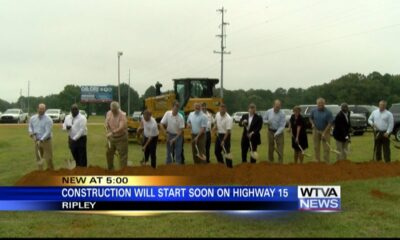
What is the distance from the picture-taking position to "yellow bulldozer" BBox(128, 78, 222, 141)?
2252cm

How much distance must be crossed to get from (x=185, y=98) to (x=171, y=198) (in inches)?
643

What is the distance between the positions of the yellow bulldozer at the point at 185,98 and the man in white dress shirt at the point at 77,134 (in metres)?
10.2

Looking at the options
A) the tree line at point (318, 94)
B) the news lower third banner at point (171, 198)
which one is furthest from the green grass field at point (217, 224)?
the tree line at point (318, 94)

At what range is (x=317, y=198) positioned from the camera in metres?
6.74

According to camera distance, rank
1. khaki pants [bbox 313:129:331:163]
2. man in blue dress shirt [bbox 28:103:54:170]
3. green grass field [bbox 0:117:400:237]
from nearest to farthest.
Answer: green grass field [bbox 0:117:400:237] < man in blue dress shirt [bbox 28:103:54:170] < khaki pants [bbox 313:129:331:163]

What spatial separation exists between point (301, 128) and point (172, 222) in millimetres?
7081

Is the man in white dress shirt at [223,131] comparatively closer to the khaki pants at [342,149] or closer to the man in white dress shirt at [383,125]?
the khaki pants at [342,149]

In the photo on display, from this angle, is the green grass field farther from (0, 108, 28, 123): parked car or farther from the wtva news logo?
(0, 108, 28, 123): parked car

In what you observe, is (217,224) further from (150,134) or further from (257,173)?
(150,134)

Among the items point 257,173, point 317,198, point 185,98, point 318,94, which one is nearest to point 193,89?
point 185,98

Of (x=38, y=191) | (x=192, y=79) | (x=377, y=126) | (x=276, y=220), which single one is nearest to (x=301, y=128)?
(x=377, y=126)

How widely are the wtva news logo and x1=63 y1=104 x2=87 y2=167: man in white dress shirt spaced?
6.57 m

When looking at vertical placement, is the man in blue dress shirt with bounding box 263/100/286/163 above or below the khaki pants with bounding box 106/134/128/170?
above

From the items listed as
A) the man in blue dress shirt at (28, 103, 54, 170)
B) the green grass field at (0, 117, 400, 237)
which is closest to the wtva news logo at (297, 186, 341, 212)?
the green grass field at (0, 117, 400, 237)
